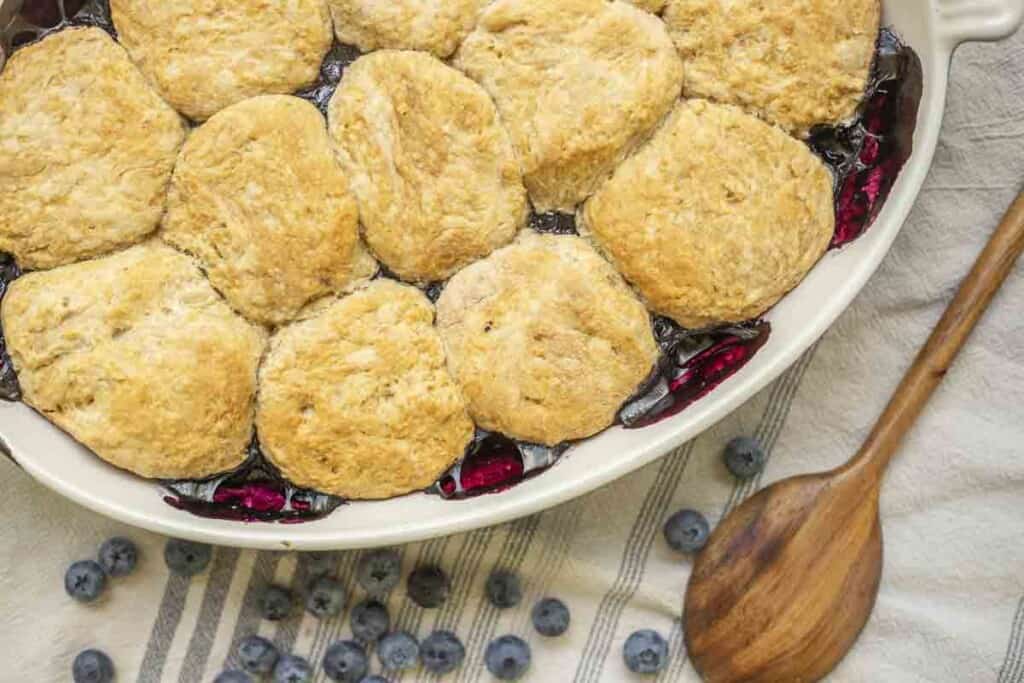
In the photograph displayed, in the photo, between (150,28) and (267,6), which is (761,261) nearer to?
(267,6)

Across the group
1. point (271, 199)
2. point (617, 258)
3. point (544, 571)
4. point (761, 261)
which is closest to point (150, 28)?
point (271, 199)

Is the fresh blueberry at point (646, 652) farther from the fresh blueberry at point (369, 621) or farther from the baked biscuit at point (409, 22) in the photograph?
the baked biscuit at point (409, 22)

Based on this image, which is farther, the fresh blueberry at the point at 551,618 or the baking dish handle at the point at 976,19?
the fresh blueberry at the point at 551,618

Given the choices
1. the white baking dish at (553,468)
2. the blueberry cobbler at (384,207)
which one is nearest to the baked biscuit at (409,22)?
the blueberry cobbler at (384,207)

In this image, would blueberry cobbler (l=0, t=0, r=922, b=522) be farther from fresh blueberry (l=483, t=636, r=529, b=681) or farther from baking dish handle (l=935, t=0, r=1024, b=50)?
fresh blueberry (l=483, t=636, r=529, b=681)

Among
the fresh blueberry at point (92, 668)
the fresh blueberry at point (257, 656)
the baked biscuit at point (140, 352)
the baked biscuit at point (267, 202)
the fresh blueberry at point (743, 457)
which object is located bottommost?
the fresh blueberry at point (257, 656)
